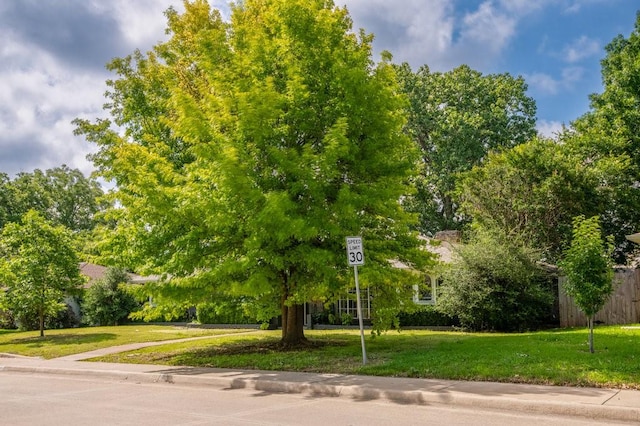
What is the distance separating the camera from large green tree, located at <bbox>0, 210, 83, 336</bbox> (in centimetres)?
2584

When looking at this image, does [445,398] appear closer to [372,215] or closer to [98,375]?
[372,215]

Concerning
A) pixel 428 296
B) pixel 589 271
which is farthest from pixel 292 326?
pixel 428 296

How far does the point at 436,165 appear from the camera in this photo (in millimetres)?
44500

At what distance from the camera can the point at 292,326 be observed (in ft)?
58.5

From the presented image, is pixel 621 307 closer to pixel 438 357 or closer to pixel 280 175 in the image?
pixel 438 357

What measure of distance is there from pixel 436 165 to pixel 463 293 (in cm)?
2337

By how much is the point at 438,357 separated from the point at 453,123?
32.0 meters

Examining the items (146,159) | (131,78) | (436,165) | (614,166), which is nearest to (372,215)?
(146,159)

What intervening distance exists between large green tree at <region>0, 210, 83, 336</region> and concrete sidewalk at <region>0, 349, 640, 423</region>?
12765mm

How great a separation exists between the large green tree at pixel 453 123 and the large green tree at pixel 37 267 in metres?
25.7

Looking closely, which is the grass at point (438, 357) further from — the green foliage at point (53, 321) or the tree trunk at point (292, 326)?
the green foliage at point (53, 321)

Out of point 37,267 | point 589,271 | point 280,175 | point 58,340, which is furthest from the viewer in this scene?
point 37,267

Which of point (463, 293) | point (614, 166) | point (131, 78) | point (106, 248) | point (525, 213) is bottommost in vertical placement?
point (463, 293)

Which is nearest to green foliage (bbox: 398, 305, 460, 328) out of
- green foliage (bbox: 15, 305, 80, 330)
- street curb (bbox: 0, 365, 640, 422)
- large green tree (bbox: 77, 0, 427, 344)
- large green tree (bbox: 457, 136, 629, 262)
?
large green tree (bbox: 457, 136, 629, 262)
